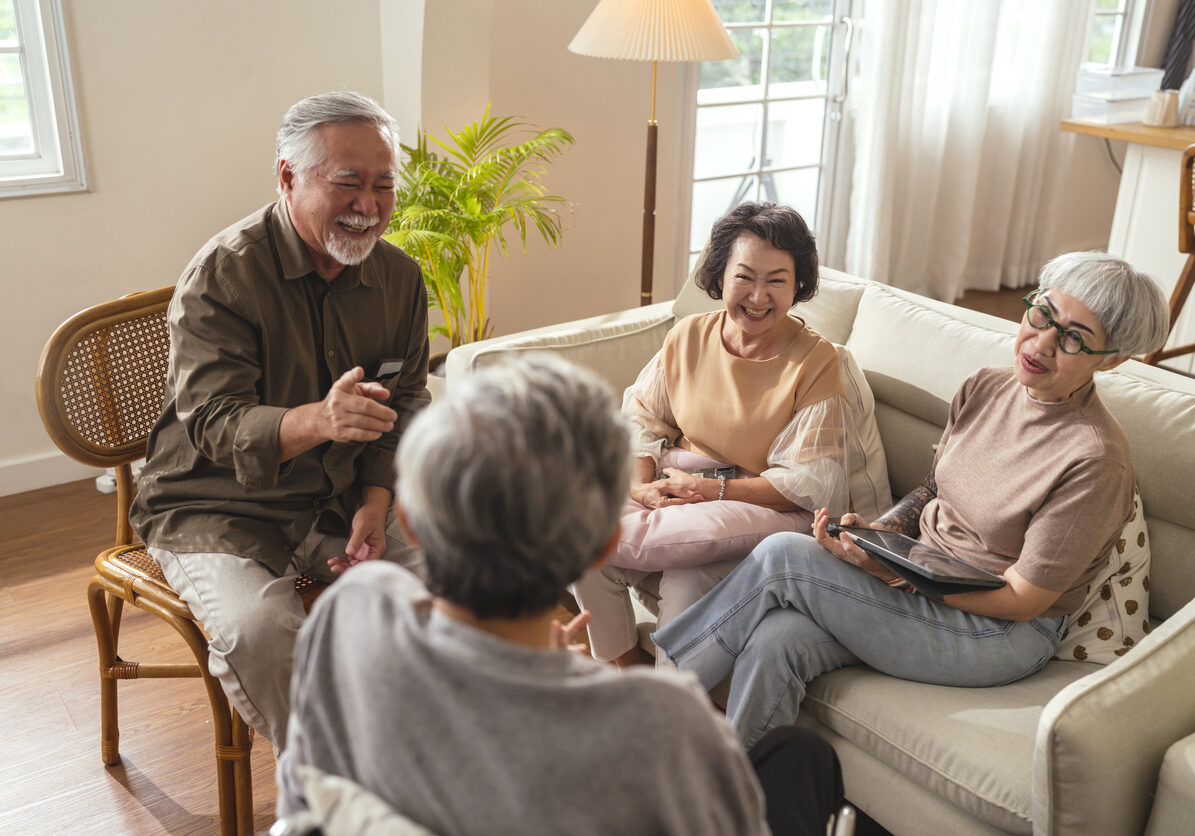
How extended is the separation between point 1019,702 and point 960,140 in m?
3.86

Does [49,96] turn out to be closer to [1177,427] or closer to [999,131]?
[1177,427]

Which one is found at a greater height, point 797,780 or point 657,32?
point 657,32

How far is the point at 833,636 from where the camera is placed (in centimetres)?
182

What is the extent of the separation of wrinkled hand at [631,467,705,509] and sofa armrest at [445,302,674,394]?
49cm

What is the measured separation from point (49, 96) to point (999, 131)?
167 inches

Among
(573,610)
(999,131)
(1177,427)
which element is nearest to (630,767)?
(1177,427)

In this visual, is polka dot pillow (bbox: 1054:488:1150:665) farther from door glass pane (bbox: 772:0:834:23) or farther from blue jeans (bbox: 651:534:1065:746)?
door glass pane (bbox: 772:0:834:23)

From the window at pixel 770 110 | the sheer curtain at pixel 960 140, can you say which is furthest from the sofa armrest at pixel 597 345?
the sheer curtain at pixel 960 140

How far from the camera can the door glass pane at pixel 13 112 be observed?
116 inches

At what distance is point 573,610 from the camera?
2570 millimetres

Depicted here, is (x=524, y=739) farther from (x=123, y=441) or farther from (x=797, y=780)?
(x=123, y=441)

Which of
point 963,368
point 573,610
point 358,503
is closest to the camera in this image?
point 358,503

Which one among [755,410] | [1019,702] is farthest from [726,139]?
[1019,702]

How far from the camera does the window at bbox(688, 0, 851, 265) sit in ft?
14.3
